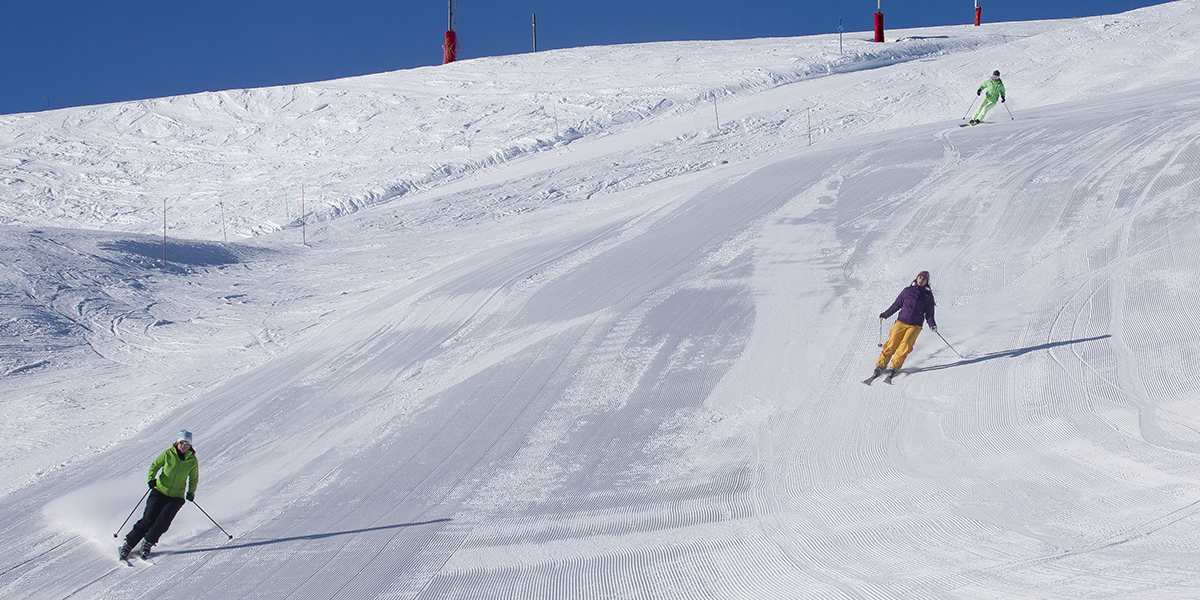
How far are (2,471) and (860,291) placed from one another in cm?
1106

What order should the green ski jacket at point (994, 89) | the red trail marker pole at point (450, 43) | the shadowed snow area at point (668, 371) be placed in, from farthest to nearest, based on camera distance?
the red trail marker pole at point (450, 43) < the green ski jacket at point (994, 89) < the shadowed snow area at point (668, 371)

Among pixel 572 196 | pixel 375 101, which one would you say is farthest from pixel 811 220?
pixel 375 101

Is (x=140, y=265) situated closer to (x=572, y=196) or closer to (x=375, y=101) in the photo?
(x=572, y=196)

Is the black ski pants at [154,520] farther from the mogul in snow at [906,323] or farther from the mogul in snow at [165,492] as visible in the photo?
the mogul in snow at [906,323]

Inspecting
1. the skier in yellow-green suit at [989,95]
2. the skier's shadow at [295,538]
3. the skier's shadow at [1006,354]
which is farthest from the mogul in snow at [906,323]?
the skier in yellow-green suit at [989,95]

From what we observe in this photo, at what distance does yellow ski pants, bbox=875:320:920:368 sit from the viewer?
1361 centimetres

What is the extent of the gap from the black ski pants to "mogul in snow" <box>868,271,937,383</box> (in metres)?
7.42

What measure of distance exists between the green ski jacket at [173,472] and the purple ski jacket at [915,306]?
24.9 ft

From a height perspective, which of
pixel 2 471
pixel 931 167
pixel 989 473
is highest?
pixel 931 167

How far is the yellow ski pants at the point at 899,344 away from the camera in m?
13.6

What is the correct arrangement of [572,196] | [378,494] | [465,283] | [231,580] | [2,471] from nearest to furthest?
[231,580], [378,494], [2,471], [465,283], [572,196]

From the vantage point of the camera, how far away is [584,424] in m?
13.2

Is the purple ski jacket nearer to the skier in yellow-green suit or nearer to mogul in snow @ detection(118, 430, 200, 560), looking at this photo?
mogul in snow @ detection(118, 430, 200, 560)

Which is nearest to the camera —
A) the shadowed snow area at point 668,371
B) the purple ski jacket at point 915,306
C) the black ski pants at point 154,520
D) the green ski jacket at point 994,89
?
the shadowed snow area at point 668,371
